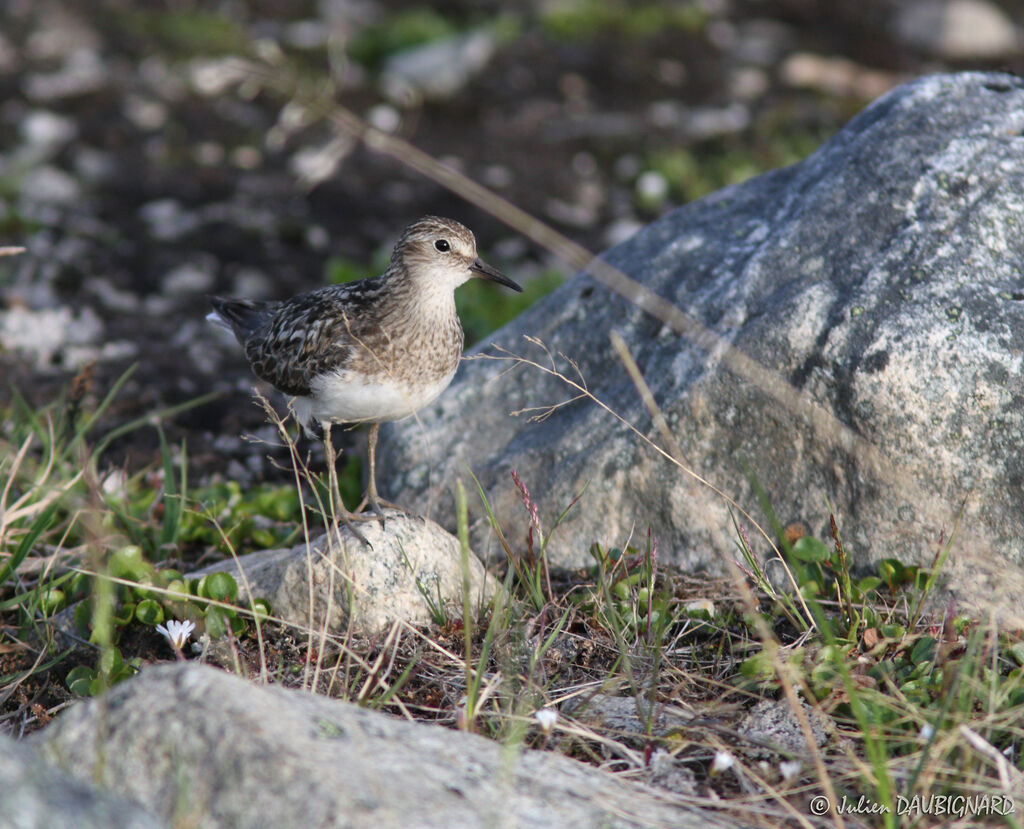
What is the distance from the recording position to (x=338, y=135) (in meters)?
7.58

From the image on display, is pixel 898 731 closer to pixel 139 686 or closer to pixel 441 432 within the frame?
pixel 139 686

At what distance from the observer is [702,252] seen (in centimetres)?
522

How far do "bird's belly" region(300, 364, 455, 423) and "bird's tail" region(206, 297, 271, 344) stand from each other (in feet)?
3.88

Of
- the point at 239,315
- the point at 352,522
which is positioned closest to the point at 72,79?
the point at 239,315

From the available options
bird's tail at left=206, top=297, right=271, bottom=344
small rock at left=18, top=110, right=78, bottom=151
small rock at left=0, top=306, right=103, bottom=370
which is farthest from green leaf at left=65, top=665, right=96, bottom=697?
small rock at left=18, top=110, right=78, bottom=151

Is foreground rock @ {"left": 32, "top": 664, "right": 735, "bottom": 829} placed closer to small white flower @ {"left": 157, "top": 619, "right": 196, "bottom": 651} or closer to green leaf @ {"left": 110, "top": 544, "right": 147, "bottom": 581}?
small white flower @ {"left": 157, "top": 619, "right": 196, "bottom": 651}

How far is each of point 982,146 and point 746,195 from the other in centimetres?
128

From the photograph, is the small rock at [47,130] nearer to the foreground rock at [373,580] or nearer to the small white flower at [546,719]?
the foreground rock at [373,580]

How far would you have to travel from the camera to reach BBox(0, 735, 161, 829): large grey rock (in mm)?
2314

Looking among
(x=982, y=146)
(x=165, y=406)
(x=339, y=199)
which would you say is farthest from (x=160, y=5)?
(x=982, y=146)

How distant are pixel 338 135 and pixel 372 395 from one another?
11.7ft

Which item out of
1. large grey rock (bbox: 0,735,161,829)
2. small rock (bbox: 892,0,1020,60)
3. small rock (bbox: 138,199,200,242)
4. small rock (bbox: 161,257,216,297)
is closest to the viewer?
large grey rock (bbox: 0,735,161,829)

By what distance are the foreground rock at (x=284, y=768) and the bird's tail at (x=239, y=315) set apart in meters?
3.21

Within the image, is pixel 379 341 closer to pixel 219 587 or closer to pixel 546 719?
pixel 219 587
